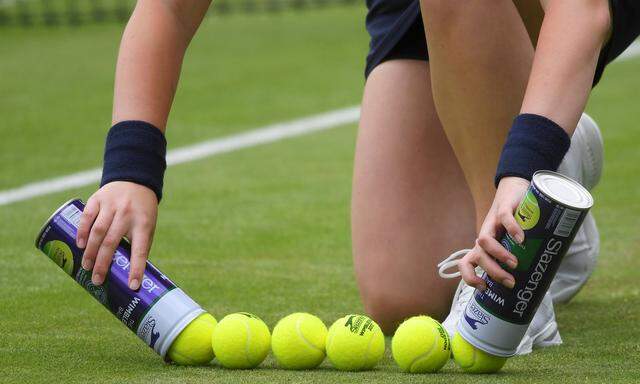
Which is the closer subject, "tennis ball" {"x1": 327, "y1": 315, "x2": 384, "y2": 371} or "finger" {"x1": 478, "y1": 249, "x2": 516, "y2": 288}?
"finger" {"x1": 478, "y1": 249, "x2": 516, "y2": 288}

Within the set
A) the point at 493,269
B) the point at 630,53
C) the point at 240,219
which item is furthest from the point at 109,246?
the point at 630,53

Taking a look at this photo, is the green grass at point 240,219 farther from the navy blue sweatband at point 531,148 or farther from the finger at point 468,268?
the navy blue sweatband at point 531,148

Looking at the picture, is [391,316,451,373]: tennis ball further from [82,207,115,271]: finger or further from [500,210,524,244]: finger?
[82,207,115,271]: finger

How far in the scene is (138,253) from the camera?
221cm

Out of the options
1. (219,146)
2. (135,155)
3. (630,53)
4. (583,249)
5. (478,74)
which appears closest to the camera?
(135,155)

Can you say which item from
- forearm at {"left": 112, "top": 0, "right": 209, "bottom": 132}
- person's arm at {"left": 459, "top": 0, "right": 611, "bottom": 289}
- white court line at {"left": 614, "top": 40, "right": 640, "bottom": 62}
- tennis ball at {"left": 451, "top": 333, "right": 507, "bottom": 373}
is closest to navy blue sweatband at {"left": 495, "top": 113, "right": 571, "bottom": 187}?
person's arm at {"left": 459, "top": 0, "right": 611, "bottom": 289}

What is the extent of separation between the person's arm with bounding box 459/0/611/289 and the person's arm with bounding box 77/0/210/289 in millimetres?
647

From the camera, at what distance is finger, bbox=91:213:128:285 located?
7.22ft

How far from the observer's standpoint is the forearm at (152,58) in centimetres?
239

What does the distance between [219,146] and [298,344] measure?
3699 mm

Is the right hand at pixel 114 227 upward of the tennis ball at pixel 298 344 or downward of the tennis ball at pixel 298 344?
upward

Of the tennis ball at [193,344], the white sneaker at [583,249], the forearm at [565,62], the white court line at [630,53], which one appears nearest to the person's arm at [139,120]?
the tennis ball at [193,344]

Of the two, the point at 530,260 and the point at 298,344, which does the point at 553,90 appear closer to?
the point at 530,260

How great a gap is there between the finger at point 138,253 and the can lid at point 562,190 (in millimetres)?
757
